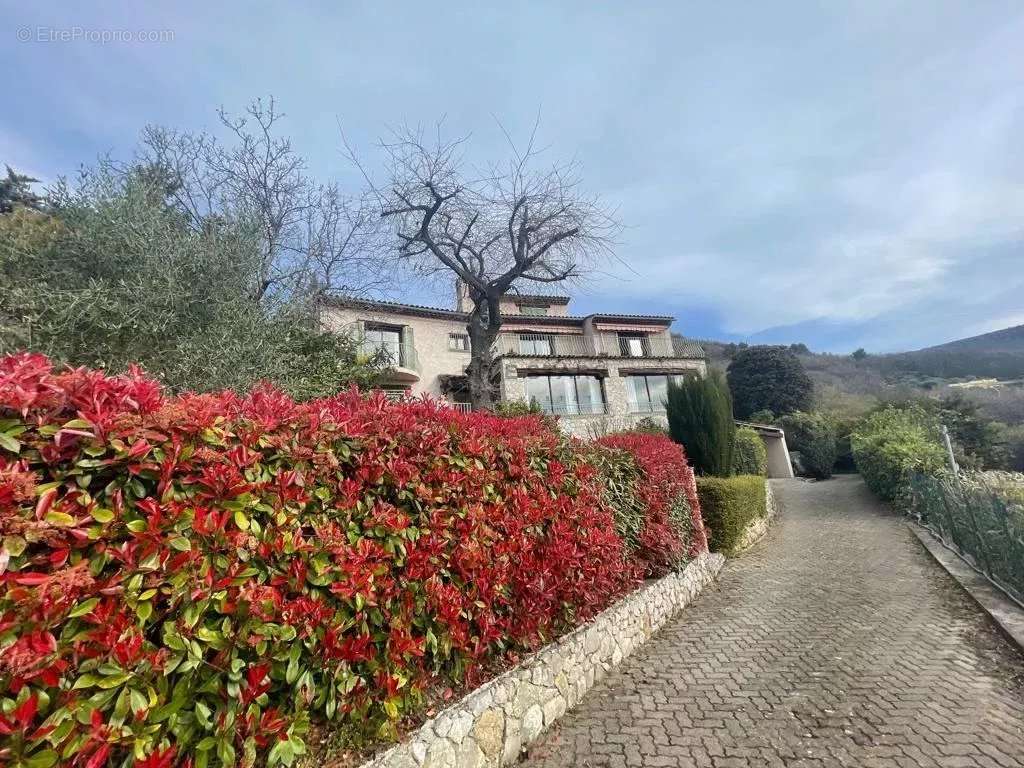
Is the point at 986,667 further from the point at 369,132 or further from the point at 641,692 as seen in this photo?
the point at 369,132

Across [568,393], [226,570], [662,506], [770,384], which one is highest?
[568,393]

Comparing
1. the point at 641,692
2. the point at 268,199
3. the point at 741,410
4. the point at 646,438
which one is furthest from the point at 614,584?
the point at 741,410

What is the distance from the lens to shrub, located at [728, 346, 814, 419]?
31.1 meters

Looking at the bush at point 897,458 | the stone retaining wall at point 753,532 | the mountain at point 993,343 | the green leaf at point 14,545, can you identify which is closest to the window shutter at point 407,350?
the stone retaining wall at point 753,532

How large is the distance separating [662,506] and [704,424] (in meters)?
6.09

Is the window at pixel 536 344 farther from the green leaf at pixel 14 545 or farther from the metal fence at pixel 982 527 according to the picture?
the green leaf at pixel 14 545

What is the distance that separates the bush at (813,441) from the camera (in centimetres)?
2406

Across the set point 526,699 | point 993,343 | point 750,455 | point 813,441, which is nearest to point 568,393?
point 750,455

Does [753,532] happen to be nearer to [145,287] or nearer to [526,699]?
[526,699]

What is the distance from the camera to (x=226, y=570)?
6.46 feet

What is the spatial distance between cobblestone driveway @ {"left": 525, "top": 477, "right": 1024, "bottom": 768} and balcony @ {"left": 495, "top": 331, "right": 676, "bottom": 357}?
19800 mm

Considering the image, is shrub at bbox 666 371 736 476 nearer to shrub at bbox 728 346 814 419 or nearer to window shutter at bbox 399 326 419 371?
window shutter at bbox 399 326 419 371

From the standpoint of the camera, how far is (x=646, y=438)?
25.1 feet

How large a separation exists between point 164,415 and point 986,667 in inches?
280
